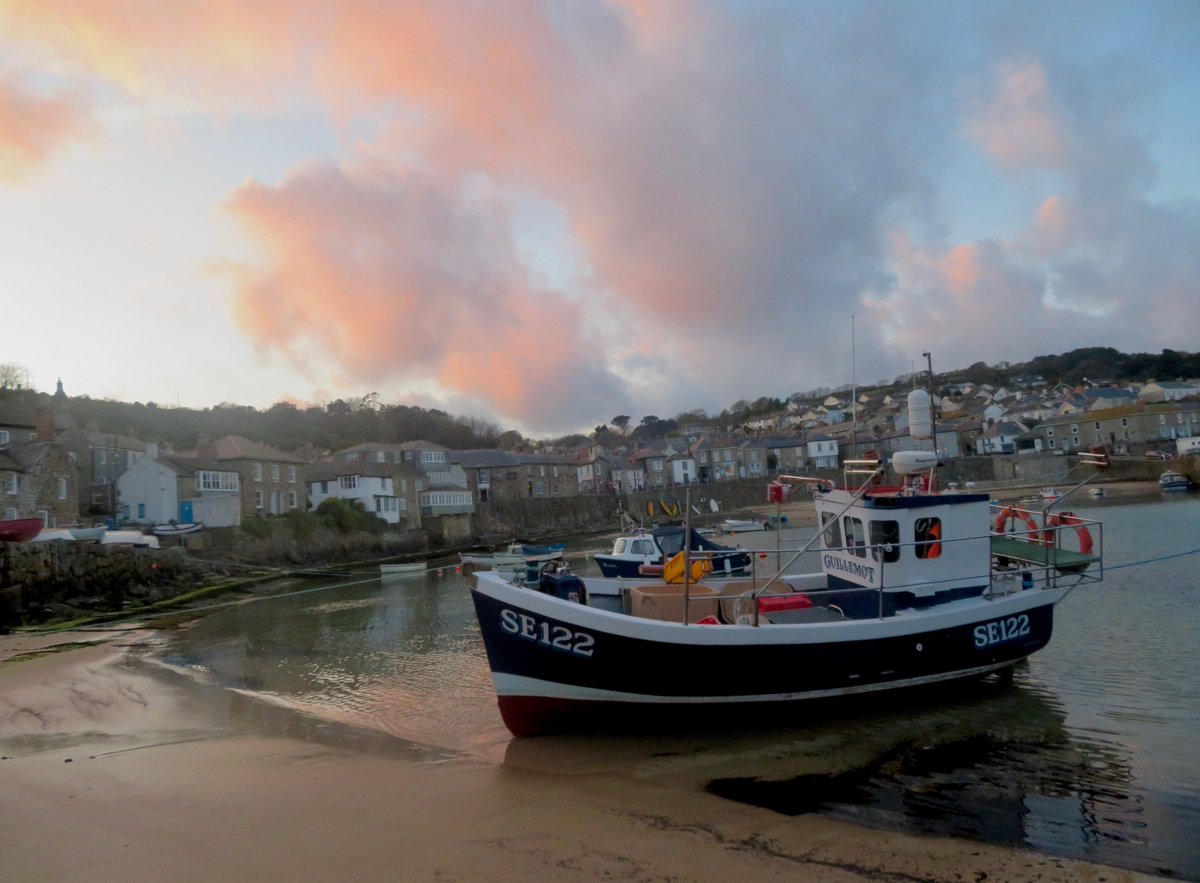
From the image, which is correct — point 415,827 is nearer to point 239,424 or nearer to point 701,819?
point 701,819

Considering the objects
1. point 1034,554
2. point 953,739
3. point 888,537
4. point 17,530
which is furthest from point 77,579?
point 1034,554

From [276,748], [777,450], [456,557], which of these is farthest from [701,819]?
[777,450]

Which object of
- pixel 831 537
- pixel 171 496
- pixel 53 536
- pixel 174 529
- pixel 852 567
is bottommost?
pixel 174 529

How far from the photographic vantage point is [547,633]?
918 centimetres

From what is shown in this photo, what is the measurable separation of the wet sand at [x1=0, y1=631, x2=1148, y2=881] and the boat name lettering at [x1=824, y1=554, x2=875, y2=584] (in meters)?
5.37

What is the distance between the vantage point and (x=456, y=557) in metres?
52.3

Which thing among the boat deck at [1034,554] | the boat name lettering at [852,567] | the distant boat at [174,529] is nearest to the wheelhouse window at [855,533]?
the boat name lettering at [852,567]

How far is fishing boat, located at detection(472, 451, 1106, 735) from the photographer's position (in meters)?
9.20

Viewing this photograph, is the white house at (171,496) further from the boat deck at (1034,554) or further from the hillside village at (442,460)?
the boat deck at (1034,554)

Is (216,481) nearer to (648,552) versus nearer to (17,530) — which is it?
(17,530)

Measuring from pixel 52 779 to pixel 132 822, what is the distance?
8.14 feet

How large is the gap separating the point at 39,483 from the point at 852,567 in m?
42.0

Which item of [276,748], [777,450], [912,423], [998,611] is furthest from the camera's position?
[777,450]

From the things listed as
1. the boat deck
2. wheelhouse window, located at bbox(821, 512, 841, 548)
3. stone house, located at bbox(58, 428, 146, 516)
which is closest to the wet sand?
wheelhouse window, located at bbox(821, 512, 841, 548)
